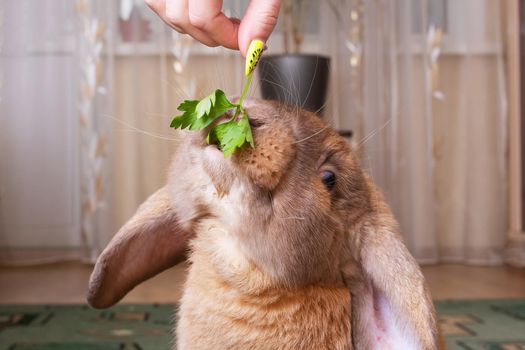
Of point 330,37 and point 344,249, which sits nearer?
point 344,249

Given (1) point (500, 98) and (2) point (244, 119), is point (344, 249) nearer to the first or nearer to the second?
(2) point (244, 119)

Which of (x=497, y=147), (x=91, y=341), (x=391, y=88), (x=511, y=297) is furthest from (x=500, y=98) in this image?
(x=91, y=341)

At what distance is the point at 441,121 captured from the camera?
371 centimetres

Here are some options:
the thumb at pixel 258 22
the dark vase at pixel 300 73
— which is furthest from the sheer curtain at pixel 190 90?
the thumb at pixel 258 22

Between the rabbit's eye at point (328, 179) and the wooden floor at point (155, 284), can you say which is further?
the wooden floor at point (155, 284)

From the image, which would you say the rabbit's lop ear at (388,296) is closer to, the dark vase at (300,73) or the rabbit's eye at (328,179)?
the rabbit's eye at (328,179)

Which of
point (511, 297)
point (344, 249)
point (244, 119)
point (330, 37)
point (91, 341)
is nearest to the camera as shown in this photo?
point (244, 119)

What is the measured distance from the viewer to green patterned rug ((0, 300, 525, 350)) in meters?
1.88

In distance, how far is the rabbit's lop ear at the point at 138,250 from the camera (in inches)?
40.6

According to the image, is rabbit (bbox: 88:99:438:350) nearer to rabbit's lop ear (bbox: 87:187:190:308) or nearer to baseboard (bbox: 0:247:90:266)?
rabbit's lop ear (bbox: 87:187:190:308)

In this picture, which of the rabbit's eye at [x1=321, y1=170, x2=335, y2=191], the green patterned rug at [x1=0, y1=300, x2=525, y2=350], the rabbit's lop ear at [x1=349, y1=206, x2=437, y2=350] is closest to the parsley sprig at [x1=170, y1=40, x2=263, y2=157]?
the rabbit's eye at [x1=321, y1=170, x2=335, y2=191]

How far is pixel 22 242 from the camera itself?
11.9 ft

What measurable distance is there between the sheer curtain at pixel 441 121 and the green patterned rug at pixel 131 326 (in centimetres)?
120

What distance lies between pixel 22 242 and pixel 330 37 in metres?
2.06
